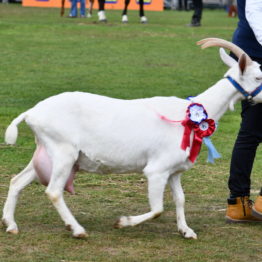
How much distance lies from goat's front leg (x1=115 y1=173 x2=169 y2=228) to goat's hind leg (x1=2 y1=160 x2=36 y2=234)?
76 cm

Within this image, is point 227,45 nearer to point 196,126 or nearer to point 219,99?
point 219,99

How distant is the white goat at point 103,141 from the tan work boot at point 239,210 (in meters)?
0.87

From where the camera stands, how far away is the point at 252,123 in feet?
21.1

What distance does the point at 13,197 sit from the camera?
5.96m


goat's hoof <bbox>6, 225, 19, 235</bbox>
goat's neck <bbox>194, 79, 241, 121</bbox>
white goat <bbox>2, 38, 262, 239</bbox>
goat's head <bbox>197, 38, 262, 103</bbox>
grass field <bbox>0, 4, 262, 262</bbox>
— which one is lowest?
grass field <bbox>0, 4, 262, 262</bbox>

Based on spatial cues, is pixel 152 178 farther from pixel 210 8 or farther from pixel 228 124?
pixel 210 8

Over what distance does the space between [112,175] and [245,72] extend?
97.2 inches

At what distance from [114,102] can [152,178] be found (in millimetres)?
621

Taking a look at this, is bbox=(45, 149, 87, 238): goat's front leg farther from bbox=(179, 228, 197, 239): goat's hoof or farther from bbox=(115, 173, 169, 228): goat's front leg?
bbox=(179, 228, 197, 239): goat's hoof

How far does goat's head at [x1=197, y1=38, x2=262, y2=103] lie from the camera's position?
588 cm

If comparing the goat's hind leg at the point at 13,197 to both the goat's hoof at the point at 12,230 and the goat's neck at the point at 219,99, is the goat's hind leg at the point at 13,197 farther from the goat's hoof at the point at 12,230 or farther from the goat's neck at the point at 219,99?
the goat's neck at the point at 219,99

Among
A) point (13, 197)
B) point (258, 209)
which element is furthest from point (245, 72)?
point (13, 197)

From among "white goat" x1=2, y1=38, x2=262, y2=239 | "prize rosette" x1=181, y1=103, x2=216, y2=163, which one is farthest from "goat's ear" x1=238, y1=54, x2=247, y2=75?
"prize rosette" x1=181, y1=103, x2=216, y2=163

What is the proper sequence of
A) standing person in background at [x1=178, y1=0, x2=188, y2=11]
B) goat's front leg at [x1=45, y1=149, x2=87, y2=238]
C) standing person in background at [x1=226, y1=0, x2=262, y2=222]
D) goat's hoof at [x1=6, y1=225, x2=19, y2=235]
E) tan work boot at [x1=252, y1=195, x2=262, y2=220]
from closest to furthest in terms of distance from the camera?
1. goat's front leg at [x1=45, y1=149, x2=87, y2=238]
2. goat's hoof at [x1=6, y1=225, x2=19, y2=235]
3. standing person in background at [x1=226, y1=0, x2=262, y2=222]
4. tan work boot at [x1=252, y1=195, x2=262, y2=220]
5. standing person in background at [x1=178, y1=0, x2=188, y2=11]
